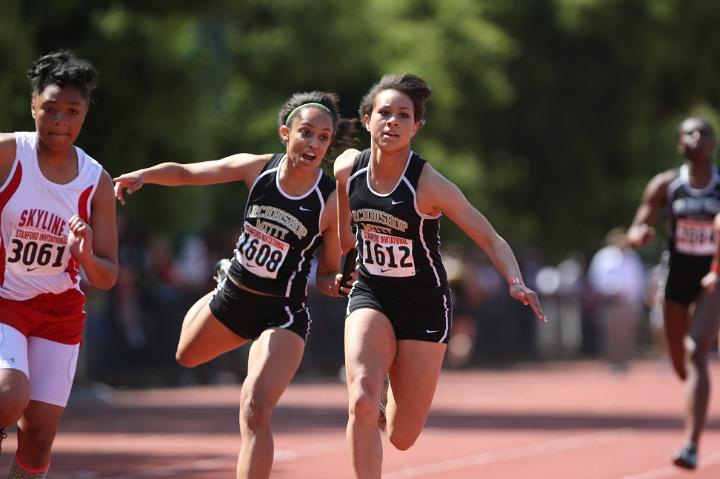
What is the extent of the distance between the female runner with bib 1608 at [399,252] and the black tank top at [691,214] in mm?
4024

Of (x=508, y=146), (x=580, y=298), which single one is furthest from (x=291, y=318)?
(x=508, y=146)

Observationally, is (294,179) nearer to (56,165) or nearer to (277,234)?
(277,234)

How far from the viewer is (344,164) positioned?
8836mm

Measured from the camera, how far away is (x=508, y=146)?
39.8 meters

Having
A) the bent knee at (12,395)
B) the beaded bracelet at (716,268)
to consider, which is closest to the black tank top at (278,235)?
the bent knee at (12,395)

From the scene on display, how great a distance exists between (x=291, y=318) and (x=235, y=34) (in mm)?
21938

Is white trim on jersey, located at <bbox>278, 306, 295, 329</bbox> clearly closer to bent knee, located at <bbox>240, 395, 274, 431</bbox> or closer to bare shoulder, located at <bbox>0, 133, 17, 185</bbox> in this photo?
bent knee, located at <bbox>240, 395, 274, 431</bbox>

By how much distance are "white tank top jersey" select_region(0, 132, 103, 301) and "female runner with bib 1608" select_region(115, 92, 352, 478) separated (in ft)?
3.63

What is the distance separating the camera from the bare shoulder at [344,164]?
8.77 meters

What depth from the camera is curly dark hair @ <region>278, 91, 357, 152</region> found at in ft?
29.5

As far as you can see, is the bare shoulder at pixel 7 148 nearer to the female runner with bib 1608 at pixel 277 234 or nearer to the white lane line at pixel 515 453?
the female runner with bib 1608 at pixel 277 234

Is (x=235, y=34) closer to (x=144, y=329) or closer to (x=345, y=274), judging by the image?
(x=144, y=329)

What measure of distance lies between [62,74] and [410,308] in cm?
232

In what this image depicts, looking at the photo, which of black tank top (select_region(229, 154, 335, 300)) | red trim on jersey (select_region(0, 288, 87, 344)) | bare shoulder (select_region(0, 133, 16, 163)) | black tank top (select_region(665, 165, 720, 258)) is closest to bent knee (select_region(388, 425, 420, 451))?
black tank top (select_region(229, 154, 335, 300))
